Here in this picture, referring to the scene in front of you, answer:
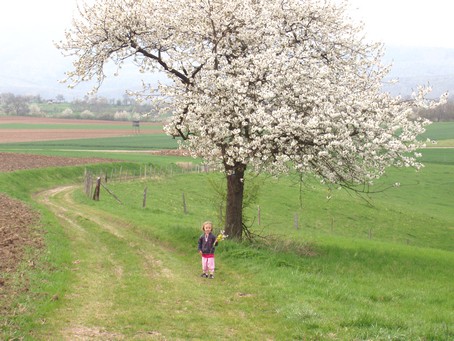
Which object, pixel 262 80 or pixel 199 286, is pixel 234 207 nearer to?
pixel 262 80

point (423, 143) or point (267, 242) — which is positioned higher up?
point (423, 143)

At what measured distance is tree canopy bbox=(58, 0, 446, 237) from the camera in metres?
23.2

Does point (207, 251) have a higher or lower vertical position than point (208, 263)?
higher

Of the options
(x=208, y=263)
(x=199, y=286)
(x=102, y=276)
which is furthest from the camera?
(x=208, y=263)

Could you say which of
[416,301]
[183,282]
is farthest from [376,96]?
[183,282]

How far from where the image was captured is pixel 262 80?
2438cm

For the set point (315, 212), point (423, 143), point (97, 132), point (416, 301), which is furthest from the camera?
point (97, 132)

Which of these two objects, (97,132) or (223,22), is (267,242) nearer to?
(223,22)

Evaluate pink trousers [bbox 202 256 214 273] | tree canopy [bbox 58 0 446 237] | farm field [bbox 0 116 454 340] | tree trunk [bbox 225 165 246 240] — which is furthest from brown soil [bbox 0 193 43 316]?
tree trunk [bbox 225 165 246 240]

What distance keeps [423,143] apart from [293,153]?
5269mm

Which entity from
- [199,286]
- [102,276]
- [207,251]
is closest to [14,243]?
[102,276]

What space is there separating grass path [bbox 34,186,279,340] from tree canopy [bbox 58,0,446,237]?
18.6 ft

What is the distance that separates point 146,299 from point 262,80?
38.2ft

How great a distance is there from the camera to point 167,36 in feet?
87.8
